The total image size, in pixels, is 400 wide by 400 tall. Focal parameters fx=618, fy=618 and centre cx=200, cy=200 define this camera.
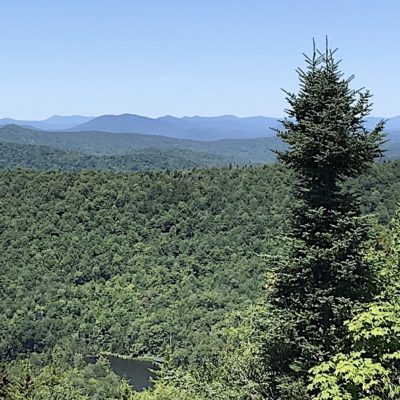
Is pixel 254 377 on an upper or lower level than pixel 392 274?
lower

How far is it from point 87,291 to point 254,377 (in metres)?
65.4

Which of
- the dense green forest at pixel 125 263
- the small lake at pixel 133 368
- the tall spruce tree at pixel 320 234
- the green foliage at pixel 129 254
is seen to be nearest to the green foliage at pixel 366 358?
the tall spruce tree at pixel 320 234

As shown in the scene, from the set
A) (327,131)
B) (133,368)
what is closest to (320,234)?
(327,131)

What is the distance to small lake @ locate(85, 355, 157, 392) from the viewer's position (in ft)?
194

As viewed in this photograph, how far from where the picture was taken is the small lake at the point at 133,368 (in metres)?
59.2

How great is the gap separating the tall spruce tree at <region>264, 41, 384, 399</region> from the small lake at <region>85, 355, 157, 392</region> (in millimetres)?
50989

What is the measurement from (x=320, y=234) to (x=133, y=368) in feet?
193

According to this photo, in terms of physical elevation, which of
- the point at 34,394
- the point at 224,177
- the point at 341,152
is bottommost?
the point at 34,394

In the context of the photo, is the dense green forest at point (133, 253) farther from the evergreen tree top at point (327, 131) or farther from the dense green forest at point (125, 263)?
the evergreen tree top at point (327, 131)

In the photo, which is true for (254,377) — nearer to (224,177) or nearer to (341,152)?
(341,152)

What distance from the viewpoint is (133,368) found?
64375 mm

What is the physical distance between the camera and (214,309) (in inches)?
2625

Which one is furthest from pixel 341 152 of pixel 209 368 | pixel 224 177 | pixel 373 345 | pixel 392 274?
pixel 224 177

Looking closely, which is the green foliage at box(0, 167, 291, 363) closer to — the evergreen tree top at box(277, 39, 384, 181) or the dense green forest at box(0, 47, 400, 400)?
the dense green forest at box(0, 47, 400, 400)
